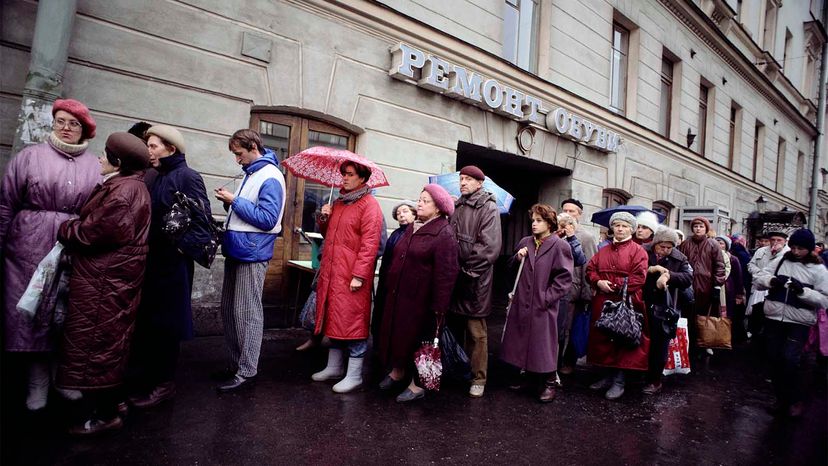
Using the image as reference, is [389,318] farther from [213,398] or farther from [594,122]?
[594,122]

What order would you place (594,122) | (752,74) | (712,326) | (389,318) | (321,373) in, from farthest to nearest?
(752,74)
(594,122)
(712,326)
(321,373)
(389,318)

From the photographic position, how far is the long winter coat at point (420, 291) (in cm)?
358

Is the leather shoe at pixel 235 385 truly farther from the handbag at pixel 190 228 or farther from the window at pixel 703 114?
the window at pixel 703 114

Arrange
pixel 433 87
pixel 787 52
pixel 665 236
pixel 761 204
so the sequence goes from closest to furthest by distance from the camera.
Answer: pixel 665 236, pixel 433 87, pixel 761 204, pixel 787 52

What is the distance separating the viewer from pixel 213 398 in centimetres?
338

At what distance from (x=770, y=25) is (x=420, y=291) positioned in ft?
66.7

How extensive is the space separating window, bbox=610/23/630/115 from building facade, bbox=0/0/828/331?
0.03 metres

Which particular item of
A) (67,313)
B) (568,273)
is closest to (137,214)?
(67,313)

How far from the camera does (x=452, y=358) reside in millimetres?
4023

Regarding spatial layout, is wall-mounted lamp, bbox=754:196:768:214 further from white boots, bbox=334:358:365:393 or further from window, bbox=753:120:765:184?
white boots, bbox=334:358:365:393

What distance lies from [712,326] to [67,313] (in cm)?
614

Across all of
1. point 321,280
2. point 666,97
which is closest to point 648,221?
point 321,280

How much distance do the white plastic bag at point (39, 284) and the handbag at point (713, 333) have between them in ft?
20.2

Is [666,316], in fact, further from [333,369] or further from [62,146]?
[62,146]
